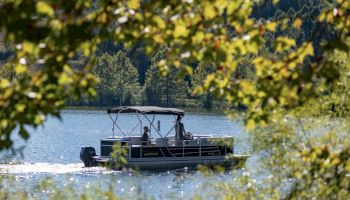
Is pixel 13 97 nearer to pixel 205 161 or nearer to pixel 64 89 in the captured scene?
pixel 64 89

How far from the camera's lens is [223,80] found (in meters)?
7.37

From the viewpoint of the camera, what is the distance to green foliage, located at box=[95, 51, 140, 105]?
554 ft

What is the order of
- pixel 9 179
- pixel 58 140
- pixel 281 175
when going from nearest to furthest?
pixel 281 175 < pixel 9 179 < pixel 58 140

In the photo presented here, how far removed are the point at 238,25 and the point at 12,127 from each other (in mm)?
2051

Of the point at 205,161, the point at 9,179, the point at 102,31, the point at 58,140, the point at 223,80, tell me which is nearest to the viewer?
the point at 102,31

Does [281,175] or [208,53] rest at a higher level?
[208,53]

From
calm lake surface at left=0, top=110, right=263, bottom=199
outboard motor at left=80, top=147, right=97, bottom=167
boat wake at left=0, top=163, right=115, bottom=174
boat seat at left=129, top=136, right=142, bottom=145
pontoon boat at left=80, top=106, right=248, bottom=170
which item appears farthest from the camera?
boat seat at left=129, top=136, right=142, bottom=145

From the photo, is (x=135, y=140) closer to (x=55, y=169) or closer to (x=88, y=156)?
(x=88, y=156)

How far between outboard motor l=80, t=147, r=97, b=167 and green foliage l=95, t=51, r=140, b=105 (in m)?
124

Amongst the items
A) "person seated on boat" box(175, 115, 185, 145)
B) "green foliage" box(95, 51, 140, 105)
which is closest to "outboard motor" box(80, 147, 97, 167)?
"person seated on boat" box(175, 115, 185, 145)

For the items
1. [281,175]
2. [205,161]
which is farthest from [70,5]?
[205,161]

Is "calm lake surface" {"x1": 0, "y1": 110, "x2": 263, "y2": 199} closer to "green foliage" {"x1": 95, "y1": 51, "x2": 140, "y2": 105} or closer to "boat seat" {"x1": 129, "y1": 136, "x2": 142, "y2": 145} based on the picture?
"boat seat" {"x1": 129, "y1": 136, "x2": 142, "y2": 145}

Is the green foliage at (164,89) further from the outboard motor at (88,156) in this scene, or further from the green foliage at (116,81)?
the outboard motor at (88,156)

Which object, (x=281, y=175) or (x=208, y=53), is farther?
(x=281, y=175)
